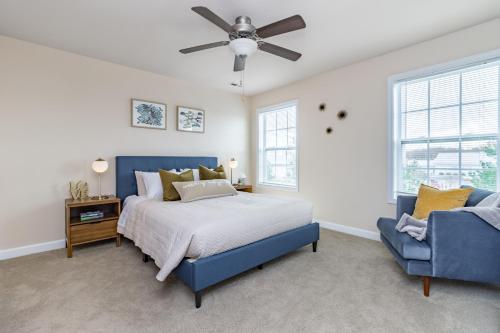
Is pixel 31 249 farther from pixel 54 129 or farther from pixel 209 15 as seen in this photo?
pixel 209 15

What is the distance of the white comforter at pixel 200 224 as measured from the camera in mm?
1963

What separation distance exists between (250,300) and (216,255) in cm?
48

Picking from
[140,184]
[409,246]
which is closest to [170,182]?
[140,184]

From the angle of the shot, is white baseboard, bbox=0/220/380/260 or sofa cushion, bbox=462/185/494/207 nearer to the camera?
sofa cushion, bbox=462/185/494/207

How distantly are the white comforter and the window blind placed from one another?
5.10 feet

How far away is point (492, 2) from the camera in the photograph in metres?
2.25

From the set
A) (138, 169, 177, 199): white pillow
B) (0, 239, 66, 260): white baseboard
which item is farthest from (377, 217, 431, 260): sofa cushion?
(0, 239, 66, 260): white baseboard

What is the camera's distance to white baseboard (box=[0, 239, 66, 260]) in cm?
288

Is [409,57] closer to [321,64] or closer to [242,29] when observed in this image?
[321,64]

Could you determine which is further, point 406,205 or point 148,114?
point 148,114

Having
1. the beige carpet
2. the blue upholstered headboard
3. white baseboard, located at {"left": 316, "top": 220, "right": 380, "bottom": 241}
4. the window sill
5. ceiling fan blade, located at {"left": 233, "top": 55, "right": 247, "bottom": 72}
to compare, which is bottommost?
the beige carpet

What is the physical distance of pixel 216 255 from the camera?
2.03 meters

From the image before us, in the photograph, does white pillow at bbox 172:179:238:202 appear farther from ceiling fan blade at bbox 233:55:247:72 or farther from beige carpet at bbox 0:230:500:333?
ceiling fan blade at bbox 233:55:247:72

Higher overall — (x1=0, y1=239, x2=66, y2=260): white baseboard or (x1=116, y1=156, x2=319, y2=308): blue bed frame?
(x1=116, y1=156, x2=319, y2=308): blue bed frame
